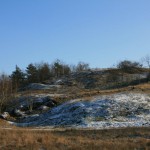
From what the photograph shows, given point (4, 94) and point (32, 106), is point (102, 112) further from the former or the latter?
point (4, 94)

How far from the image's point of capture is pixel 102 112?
38.5m

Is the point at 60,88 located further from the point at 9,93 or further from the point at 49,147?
the point at 49,147

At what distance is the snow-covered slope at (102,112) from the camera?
3538cm

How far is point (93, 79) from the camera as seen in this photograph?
285 feet

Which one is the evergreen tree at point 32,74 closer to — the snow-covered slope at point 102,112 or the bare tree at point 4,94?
the bare tree at point 4,94

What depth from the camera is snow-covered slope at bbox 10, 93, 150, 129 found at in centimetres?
3538

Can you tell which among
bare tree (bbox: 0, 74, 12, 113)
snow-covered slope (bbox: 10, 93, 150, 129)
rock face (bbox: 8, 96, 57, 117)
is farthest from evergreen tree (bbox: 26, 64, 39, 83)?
snow-covered slope (bbox: 10, 93, 150, 129)

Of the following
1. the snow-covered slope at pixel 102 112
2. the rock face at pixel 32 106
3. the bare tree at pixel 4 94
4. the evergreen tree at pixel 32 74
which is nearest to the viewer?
the snow-covered slope at pixel 102 112

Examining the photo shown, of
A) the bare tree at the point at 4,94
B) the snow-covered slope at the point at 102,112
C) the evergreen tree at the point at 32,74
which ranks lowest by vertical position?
the snow-covered slope at the point at 102,112

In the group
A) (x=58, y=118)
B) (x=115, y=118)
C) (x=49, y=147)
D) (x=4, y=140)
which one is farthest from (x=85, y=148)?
(x=58, y=118)

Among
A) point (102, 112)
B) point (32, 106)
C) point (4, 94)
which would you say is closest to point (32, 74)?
point (4, 94)

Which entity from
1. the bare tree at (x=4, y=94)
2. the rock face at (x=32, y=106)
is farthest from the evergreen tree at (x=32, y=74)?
the rock face at (x=32, y=106)

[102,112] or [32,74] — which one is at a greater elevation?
[32,74]

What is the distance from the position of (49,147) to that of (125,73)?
7565 cm
